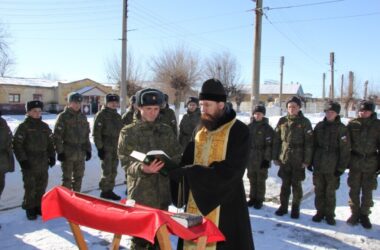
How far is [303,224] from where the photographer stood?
20.8 feet

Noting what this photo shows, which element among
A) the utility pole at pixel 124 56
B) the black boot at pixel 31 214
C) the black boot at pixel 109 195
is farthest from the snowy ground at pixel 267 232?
the utility pole at pixel 124 56

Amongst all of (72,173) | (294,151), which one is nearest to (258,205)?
(294,151)

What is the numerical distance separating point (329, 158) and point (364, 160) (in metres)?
0.54

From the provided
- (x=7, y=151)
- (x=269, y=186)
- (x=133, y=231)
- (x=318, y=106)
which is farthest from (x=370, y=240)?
(x=318, y=106)

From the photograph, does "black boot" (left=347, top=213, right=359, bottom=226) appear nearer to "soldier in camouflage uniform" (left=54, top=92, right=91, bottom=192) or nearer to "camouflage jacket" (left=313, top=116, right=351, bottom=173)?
"camouflage jacket" (left=313, top=116, right=351, bottom=173)

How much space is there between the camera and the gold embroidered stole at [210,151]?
327 centimetres

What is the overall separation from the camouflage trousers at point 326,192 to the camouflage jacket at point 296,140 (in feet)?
1.15

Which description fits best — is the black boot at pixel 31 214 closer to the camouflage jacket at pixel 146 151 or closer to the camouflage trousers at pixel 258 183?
the camouflage jacket at pixel 146 151

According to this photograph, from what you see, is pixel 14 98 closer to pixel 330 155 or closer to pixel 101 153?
pixel 101 153

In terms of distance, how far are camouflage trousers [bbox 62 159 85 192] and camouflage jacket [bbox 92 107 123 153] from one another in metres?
0.65

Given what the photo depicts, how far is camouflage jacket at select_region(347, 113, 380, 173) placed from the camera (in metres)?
6.19

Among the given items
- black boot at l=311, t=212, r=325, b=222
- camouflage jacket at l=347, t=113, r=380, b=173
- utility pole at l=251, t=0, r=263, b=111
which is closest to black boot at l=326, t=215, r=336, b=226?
black boot at l=311, t=212, r=325, b=222

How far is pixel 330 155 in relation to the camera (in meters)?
6.29

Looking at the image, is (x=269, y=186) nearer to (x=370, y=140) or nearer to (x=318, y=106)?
(x=370, y=140)
